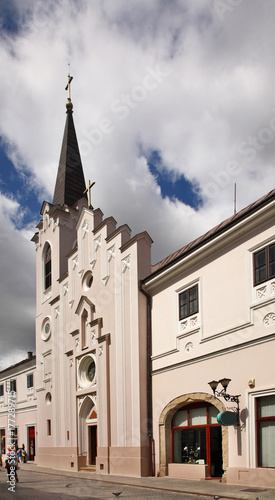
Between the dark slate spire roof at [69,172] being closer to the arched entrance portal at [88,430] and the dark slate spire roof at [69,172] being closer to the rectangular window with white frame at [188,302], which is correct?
the arched entrance portal at [88,430]

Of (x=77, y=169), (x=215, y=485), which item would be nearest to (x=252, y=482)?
(x=215, y=485)

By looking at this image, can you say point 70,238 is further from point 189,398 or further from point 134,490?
point 134,490

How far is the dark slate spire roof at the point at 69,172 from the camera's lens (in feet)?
113

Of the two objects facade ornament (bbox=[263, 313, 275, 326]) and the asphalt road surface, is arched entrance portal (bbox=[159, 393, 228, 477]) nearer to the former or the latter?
the asphalt road surface

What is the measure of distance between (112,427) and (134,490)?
253 inches

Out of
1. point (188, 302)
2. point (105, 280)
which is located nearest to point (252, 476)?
point (188, 302)

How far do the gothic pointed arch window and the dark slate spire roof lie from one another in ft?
10.5

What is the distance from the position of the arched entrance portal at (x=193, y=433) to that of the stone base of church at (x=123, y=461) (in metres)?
0.95

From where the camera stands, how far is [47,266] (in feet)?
109

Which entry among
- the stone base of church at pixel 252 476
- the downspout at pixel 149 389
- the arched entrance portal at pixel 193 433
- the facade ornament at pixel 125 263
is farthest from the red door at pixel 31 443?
the stone base of church at pixel 252 476

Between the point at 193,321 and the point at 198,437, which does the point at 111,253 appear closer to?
the point at 193,321

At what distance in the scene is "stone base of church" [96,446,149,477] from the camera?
19.5 meters

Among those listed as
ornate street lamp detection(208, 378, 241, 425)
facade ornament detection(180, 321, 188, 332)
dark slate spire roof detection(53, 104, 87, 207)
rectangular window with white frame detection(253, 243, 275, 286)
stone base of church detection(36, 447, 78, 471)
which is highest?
dark slate spire roof detection(53, 104, 87, 207)

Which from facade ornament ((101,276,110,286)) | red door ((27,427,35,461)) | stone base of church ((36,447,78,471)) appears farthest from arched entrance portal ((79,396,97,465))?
red door ((27,427,35,461))
